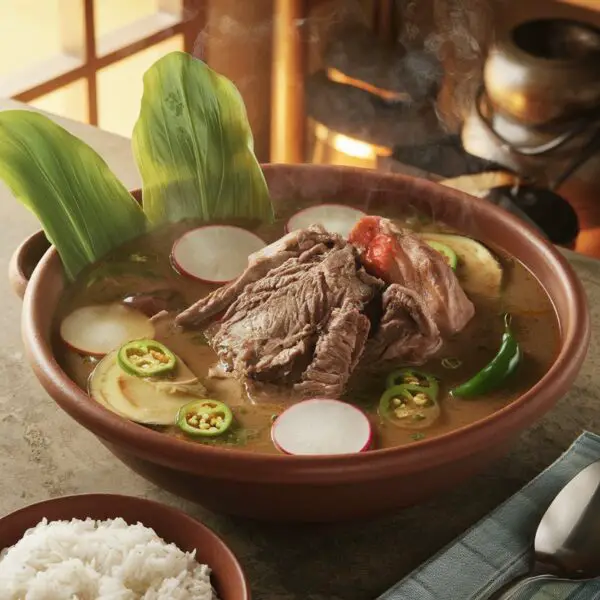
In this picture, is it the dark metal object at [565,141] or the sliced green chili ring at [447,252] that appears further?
the dark metal object at [565,141]

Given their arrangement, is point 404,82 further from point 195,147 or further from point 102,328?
point 102,328

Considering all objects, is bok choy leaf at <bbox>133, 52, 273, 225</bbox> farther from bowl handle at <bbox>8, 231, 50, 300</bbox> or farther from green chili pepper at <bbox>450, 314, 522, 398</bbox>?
green chili pepper at <bbox>450, 314, 522, 398</bbox>

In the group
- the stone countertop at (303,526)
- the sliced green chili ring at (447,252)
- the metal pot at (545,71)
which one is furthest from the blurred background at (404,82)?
the stone countertop at (303,526)

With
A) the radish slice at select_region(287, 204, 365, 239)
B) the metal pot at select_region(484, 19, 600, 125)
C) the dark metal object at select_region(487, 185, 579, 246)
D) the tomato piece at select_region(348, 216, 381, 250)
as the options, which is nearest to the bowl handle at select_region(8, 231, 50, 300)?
the radish slice at select_region(287, 204, 365, 239)

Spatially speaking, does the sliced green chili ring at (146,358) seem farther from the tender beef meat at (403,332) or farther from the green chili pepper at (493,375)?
the green chili pepper at (493,375)

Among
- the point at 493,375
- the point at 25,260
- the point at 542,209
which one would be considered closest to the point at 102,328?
the point at 25,260

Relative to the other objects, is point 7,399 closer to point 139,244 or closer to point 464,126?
point 139,244

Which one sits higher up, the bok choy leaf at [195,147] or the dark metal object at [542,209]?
the bok choy leaf at [195,147]

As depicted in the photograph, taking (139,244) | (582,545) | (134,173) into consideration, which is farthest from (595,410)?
(134,173)
